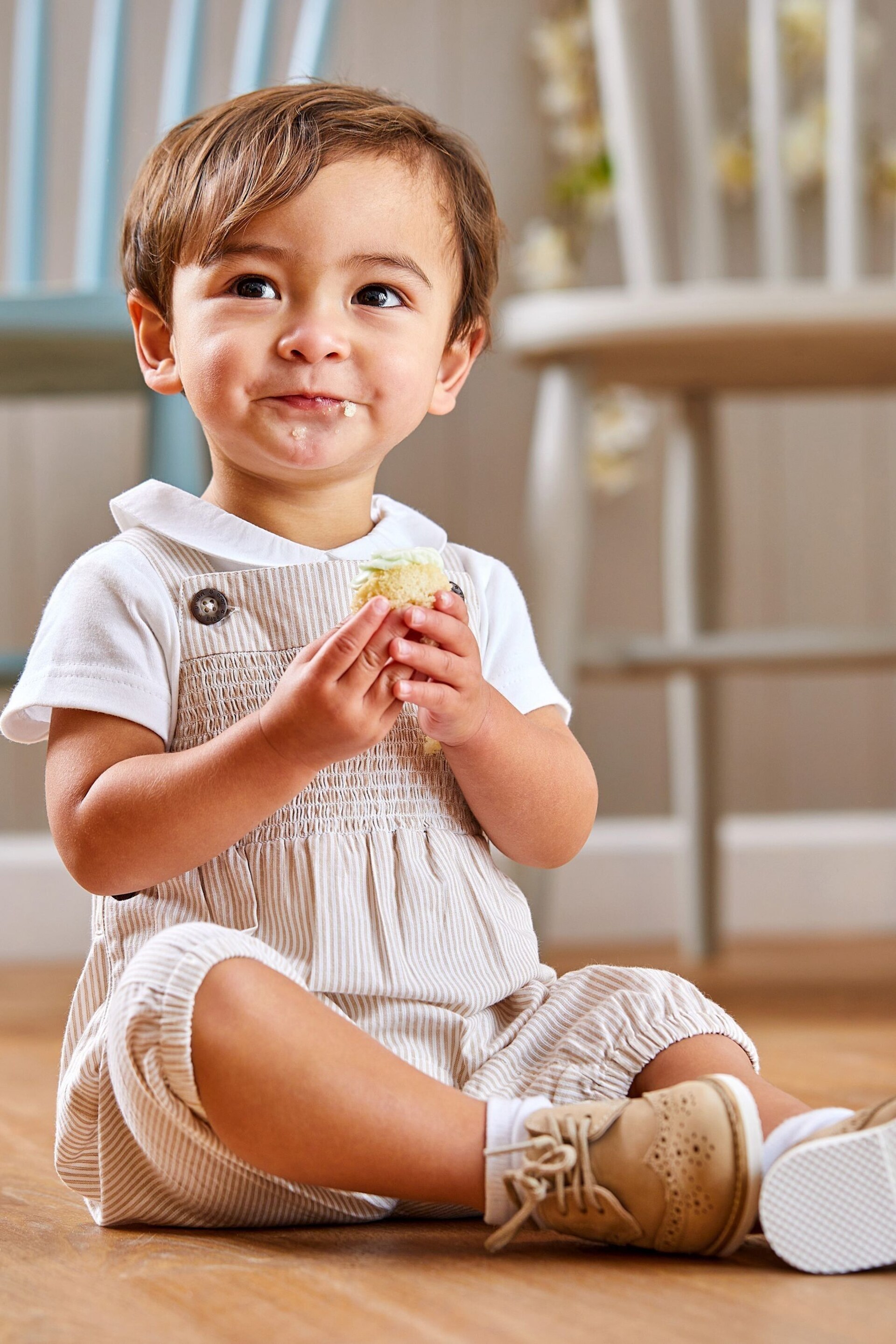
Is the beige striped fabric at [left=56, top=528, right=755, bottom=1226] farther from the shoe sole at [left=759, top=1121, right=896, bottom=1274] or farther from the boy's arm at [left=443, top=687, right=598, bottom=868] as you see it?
the shoe sole at [left=759, top=1121, right=896, bottom=1274]

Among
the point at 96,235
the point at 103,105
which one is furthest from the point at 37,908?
the point at 103,105

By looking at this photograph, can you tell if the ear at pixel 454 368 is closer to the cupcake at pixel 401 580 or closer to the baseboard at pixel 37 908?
the cupcake at pixel 401 580

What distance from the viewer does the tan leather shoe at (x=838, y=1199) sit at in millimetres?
574

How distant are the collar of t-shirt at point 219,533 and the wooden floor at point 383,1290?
1.04 ft

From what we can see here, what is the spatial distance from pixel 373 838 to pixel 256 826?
58 millimetres

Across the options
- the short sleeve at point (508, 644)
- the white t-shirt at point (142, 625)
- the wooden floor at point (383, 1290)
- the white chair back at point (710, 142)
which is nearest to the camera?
the wooden floor at point (383, 1290)

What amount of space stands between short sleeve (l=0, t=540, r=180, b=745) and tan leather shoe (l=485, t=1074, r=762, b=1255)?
0.27 meters

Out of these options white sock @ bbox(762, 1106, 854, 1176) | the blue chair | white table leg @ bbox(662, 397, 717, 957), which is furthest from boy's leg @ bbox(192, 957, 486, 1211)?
white table leg @ bbox(662, 397, 717, 957)

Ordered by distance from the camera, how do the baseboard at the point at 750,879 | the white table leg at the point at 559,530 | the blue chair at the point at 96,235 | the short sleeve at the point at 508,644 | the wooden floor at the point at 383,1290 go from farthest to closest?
the baseboard at the point at 750,879, the white table leg at the point at 559,530, the blue chair at the point at 96,235, the short sleeve at the point at 508,644, the wooden floor at the point at 383,1290

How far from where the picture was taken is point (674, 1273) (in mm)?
599

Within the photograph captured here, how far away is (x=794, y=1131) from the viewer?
62cm

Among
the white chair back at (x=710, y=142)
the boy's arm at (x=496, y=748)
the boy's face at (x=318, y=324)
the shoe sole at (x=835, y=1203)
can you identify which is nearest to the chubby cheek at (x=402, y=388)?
the boy's face at (x=318, y=324)

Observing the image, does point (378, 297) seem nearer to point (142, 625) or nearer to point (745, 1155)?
point (142, 625)

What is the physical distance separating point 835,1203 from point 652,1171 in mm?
69
